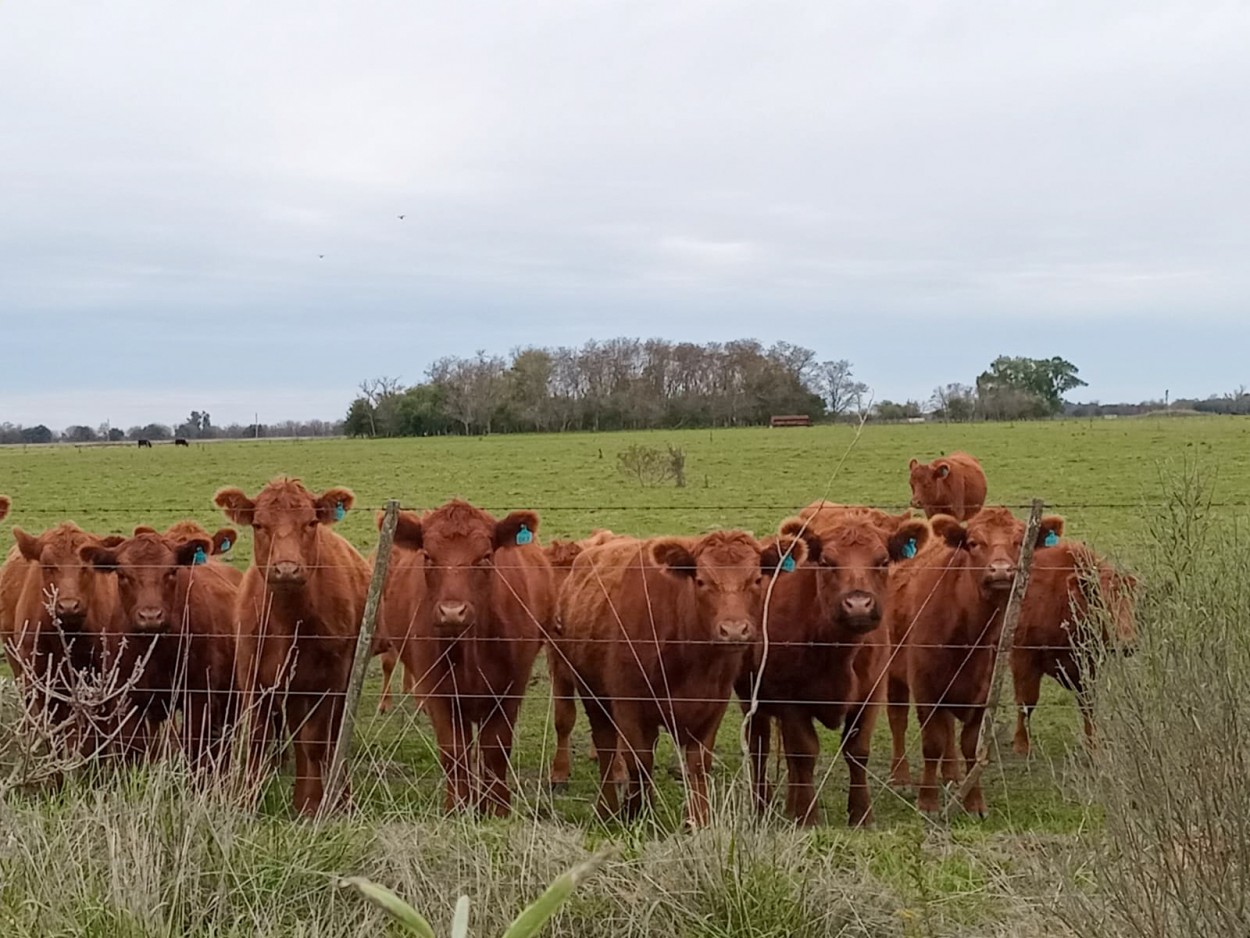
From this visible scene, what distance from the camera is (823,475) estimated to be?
29.5m

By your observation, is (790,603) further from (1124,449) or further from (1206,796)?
(1124,449)

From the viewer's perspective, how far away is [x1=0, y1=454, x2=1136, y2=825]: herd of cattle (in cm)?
665

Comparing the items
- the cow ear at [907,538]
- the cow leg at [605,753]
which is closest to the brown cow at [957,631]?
the cow ear at [907,538]

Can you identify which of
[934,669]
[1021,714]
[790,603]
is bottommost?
[1021,714]

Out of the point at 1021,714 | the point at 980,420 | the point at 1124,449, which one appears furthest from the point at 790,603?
the point at 980,420

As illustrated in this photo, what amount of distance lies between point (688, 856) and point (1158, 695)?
166cm

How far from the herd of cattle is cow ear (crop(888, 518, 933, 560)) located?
0.5 inches

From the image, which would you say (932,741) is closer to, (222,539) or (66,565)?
(222,539)

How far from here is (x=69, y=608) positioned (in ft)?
22.6

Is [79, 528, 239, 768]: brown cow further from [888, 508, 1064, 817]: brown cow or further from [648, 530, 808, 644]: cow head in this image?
[888, 508, 1064, 817]: brown cow

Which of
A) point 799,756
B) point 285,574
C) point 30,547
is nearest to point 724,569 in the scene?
point 799,756

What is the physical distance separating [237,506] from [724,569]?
307cm

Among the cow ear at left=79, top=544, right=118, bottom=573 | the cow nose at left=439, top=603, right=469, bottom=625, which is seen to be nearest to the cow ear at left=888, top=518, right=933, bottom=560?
the cow nose at left=439, top=603, right=469, bottom=625

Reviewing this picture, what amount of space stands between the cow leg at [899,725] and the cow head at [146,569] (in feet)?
15.2
